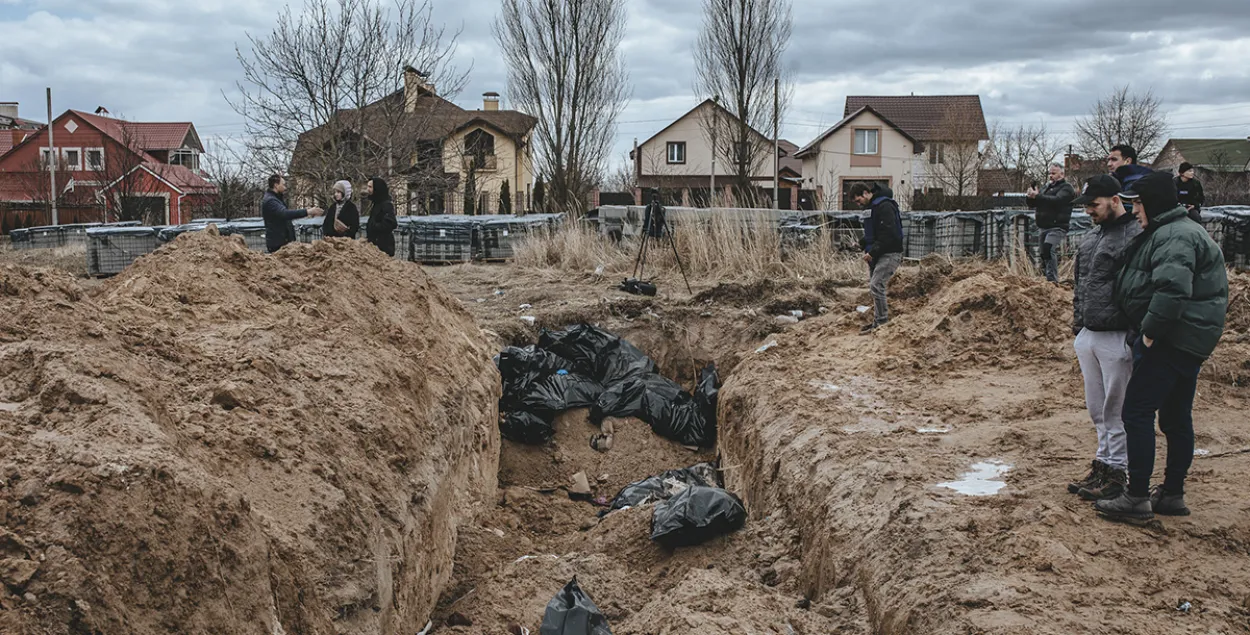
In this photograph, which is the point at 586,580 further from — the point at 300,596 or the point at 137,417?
the point at 137,417

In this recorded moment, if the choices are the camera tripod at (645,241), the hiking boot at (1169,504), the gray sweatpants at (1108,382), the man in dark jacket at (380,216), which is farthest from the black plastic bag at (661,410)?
the hiking boot at (1169,504)

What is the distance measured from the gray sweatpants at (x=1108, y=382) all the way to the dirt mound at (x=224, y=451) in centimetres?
344

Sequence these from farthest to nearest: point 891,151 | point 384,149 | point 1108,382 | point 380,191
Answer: point 891,151 → point 384,149 → point 380,191 → point 1108,382

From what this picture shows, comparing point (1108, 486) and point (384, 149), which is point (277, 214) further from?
point (384, 149)

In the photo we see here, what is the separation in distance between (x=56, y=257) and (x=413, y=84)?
28.3ft

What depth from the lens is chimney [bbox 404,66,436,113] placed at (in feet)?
72.6

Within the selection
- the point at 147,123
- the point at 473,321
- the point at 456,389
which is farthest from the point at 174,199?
the point at 456,389

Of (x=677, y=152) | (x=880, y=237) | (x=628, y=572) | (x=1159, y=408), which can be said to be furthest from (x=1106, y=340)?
(x=677, y=152)

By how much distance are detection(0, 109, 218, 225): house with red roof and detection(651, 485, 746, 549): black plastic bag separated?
25.9m

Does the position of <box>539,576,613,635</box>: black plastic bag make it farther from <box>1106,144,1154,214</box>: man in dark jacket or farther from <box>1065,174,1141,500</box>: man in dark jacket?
<box>1106,144,1154,214</box>: man in dark jacket

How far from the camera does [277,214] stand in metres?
9.62

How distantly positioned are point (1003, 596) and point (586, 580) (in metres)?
2.33

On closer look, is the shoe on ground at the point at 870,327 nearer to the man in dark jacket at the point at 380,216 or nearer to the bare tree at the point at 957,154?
the man in dark jacket at the point at 380,216

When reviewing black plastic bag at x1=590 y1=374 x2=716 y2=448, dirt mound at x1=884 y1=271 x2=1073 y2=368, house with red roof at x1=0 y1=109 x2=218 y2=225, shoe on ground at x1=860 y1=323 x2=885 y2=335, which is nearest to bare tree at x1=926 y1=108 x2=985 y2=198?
house with red roof at x1=0 y1=109 x2=218 y2=225
